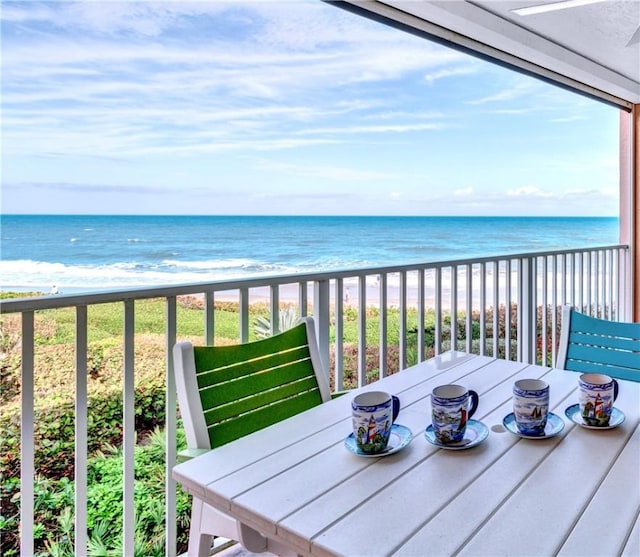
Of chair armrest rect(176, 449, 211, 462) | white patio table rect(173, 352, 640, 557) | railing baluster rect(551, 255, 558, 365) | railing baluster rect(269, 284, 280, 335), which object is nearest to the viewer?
white patio table rect(173, 352, 640, 557)

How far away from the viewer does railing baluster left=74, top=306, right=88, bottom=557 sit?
4.62 feet

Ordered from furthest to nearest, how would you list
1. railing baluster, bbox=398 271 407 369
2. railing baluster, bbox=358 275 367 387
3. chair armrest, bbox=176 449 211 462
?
1. railing baluster, bbox=398 271 407 369
2. railing baluster, bbox=358 275 367 387
3. chair armrest, bbox=176 449 211 462

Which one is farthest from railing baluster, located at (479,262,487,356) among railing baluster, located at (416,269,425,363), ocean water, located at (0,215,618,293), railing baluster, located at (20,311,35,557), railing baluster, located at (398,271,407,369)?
ocean water, located at (0,215,618,293)

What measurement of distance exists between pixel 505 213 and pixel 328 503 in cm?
2001

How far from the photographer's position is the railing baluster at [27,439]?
4.25 ft

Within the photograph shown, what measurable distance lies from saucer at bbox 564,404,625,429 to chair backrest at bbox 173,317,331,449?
70 centimetres

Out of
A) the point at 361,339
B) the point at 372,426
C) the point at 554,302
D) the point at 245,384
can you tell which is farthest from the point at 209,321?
the point at 554,302

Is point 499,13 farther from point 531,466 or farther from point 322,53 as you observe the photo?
point 322,53

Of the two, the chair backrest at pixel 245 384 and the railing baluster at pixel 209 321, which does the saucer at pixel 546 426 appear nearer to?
the chair backrest at pixel 245 384

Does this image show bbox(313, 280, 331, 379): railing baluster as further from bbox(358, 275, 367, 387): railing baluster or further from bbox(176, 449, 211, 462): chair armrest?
bbox(176, 449, 211, 462): chair armrest

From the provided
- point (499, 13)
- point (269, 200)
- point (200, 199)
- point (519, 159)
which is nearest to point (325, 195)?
point (269, 200)

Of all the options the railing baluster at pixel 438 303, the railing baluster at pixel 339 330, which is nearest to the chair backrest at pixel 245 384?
the railing baluster at pixel 339 330

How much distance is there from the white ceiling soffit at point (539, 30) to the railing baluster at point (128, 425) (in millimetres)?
1837

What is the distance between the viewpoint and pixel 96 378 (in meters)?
2.84
